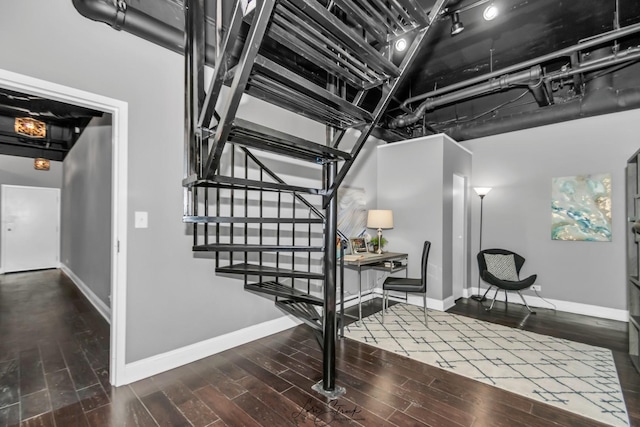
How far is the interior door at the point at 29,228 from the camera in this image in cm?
638

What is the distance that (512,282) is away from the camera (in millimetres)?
4195

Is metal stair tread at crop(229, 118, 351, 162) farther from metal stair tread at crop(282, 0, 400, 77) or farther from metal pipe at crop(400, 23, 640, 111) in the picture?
metal pipe at crop(400, 23, 640, 111)

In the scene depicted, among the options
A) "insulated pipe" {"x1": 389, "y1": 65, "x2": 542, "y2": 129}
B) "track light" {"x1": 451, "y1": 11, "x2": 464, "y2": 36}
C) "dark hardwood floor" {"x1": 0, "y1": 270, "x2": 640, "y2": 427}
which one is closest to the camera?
"dark hardwood floor" {"x1": 0, "y1": 270, "x2": 640, "y2": 427}

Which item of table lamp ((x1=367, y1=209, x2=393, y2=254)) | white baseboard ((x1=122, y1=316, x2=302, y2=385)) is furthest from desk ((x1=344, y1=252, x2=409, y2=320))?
white baseboard ((x1=122, y1=316, x2=302, y2=385))

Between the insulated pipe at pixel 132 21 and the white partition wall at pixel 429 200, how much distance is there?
344 cm

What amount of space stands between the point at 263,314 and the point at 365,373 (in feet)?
4.21

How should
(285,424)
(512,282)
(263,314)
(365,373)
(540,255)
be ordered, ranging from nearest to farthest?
1. (285,424)
2. (365,373)
3. (263,314)
4. (512,282)
5. (540,255)

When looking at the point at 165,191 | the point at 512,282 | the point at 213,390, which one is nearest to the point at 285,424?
the point at 213,390

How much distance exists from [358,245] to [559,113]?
327 cm

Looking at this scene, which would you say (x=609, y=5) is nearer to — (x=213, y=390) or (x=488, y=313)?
(x=488, y=313)

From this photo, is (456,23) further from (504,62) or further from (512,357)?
(512,357)

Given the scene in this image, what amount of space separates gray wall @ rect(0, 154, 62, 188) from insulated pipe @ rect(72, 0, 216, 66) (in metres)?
6.80

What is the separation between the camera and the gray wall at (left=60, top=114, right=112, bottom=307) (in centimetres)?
377

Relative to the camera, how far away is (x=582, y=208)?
416 cm
